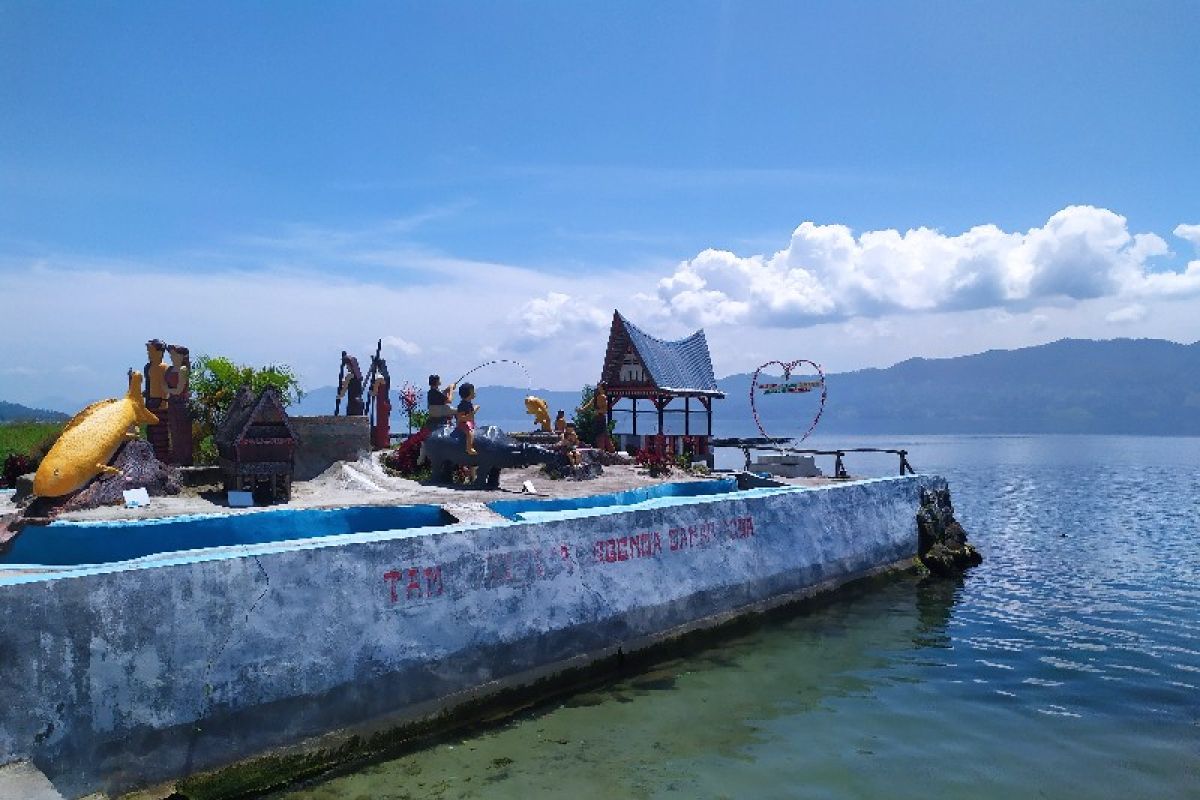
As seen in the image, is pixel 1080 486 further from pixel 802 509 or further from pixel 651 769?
pixel 651 769

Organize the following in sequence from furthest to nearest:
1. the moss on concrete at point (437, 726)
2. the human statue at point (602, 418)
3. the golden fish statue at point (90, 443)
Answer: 1. the human statue at point (602, 418)
2. the golden fish statue at point (90, 443)
3. the moss on concrete at point (437, 726)

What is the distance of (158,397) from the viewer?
60.1 ft

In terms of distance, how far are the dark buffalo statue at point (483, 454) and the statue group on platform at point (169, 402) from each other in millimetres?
5470

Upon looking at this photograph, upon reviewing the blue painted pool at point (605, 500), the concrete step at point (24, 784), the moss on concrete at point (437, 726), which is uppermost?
the blue painted pool at point (605, 500)

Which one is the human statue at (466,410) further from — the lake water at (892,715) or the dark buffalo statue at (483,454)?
the lake water at (892,715)

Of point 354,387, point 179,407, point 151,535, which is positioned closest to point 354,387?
point 354,387

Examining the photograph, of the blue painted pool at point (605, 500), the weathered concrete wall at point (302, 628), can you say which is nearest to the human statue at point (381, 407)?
the blue painted pool at point (605, 500)

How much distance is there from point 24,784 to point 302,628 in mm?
2771

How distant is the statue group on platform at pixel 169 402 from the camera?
18.1 meters

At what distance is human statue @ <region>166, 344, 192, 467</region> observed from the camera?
18219 millimetres

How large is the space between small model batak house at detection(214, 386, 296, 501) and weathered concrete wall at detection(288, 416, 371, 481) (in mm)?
4165

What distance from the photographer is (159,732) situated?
7.84m

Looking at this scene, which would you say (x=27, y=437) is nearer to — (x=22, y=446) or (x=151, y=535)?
(x=22, y=446)

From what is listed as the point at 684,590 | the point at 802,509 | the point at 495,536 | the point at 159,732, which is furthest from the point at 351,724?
the point at 802,509
